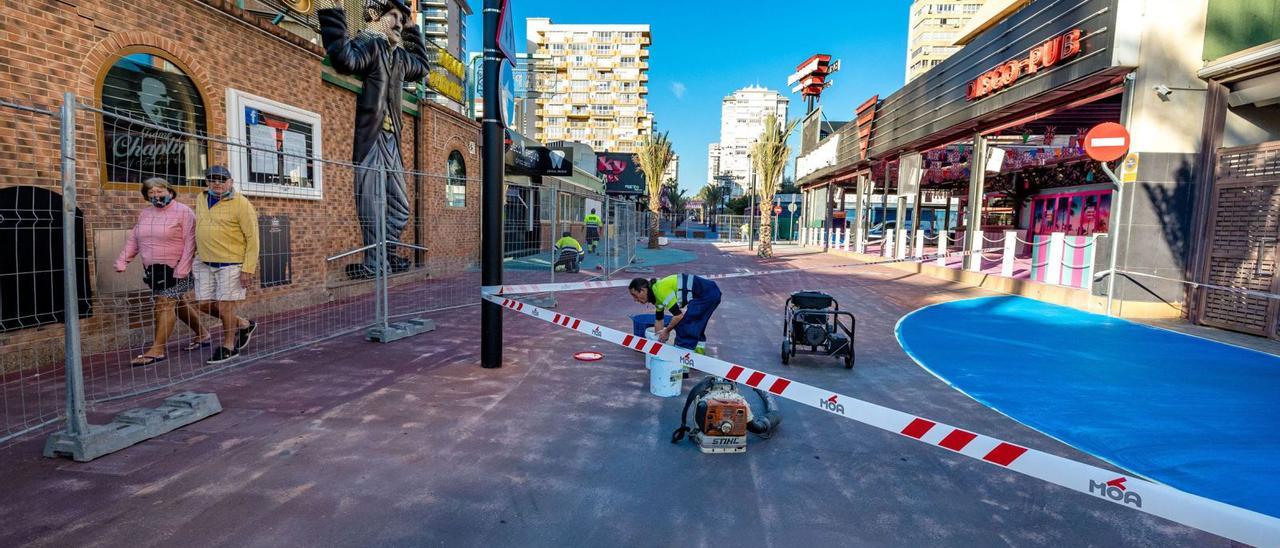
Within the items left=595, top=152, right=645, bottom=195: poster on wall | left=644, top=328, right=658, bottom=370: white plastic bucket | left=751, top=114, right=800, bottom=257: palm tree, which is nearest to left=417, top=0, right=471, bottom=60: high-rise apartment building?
left=595, top=152, right=645, bottom=195: poster on wall

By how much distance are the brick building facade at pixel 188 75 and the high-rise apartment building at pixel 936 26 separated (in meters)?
105

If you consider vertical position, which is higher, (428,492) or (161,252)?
(161,252)

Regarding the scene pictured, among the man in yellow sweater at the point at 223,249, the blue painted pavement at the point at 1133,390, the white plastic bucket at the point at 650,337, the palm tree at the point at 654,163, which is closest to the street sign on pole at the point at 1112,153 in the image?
the blue painted pavement at the point at 1133,390

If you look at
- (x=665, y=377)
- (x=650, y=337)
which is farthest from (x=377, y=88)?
(x=665, y=377)

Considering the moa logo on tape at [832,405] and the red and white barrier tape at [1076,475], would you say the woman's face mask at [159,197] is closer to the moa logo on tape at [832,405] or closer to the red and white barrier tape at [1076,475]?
the red and white barrier tape at [1076,475]

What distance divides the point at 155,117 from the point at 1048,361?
11.2m

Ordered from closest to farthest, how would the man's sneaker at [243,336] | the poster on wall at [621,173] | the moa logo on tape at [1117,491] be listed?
the moa logo on tape at [1117,491]
the man's sneaker at [243,336]
the poster on wall at [621,173]

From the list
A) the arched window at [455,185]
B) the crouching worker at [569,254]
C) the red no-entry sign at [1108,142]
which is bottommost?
the crouching worker at [569,254]

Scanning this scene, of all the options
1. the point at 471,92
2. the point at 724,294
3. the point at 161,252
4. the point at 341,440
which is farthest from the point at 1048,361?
the point at 471,92

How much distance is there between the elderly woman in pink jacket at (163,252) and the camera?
5.41 m

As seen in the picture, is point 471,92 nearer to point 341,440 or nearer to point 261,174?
point 261,174

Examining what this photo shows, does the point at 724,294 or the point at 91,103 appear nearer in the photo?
the point at 91,103

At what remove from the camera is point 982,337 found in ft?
27.7

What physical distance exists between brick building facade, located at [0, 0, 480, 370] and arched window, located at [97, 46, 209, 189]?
0.25ft
